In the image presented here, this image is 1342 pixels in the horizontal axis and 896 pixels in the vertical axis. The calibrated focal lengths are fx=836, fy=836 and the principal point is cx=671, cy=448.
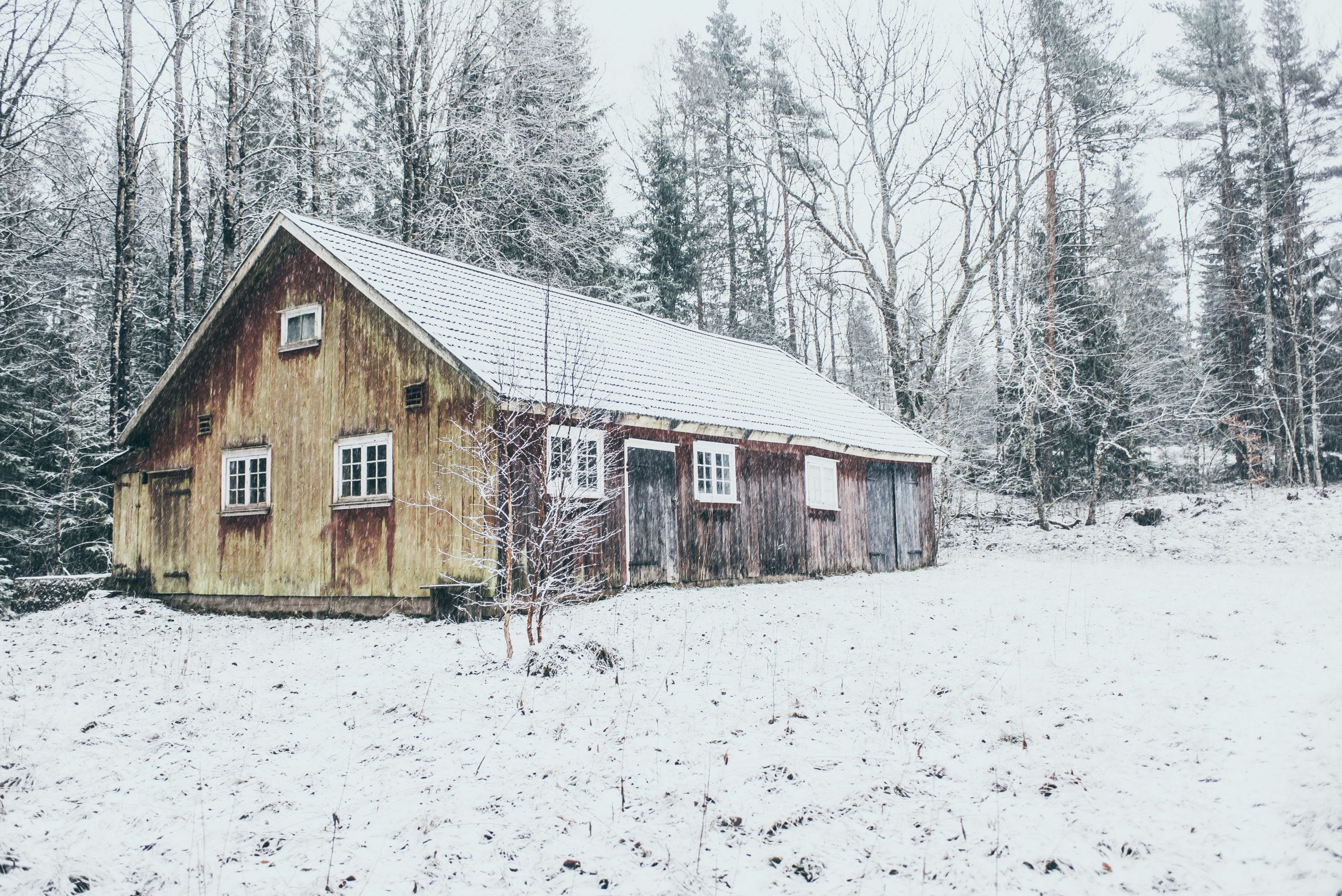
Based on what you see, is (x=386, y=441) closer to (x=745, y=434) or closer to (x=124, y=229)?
(x=745, y=434)

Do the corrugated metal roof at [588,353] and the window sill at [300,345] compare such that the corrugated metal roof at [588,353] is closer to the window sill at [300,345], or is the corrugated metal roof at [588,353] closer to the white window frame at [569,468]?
the white window frame at [569,468]

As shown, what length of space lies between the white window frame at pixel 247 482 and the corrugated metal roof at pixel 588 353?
3.81 meters

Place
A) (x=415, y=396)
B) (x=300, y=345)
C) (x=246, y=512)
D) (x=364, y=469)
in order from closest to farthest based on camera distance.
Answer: (x=415, y=396) < (x=364, y=469) < (x=300, y=345) < (x=246, y=512)

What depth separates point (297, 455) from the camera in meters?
13.9

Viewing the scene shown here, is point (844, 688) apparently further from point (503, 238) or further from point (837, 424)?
point (503, 238)

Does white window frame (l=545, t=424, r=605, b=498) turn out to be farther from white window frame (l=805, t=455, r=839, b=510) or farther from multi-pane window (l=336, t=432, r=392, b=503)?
white window frame (l=805, t=455, r=839, b=510)

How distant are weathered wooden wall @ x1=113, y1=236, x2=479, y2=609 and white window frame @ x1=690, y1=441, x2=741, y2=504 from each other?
192 inches

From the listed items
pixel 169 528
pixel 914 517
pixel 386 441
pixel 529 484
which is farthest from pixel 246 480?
pixel 914 517

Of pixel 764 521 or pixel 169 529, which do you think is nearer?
pixel 169 529

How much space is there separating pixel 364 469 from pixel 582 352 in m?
3.91

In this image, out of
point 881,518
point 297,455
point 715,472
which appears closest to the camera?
point 297,455

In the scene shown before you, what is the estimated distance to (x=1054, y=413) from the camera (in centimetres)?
2856

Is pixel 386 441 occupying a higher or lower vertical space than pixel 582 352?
lower

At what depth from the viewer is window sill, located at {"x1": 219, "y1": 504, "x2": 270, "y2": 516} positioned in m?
14.1
